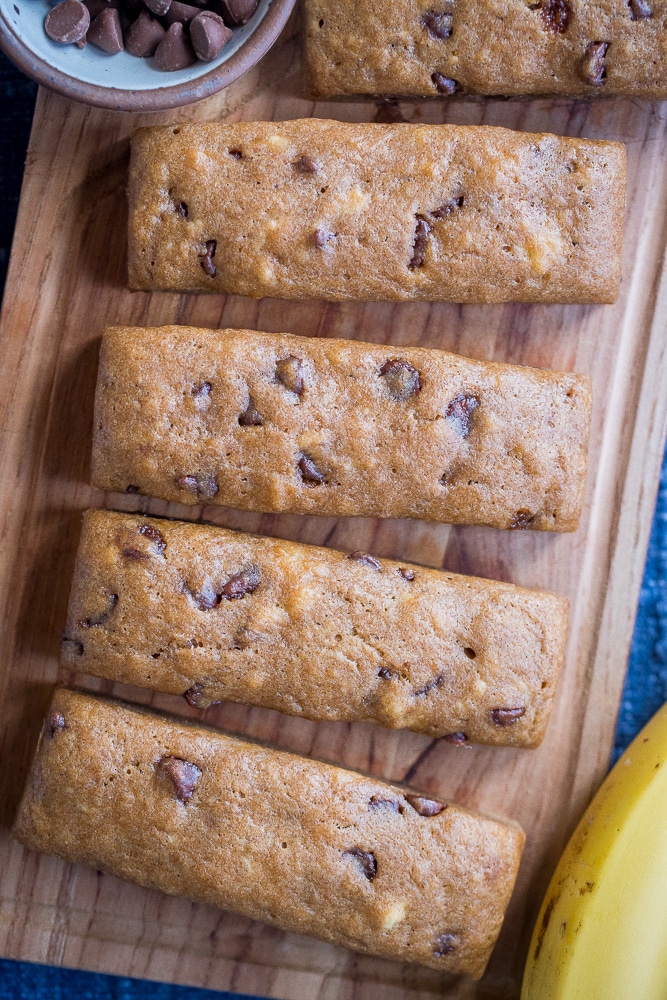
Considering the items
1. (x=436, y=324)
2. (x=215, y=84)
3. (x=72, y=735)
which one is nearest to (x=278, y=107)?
(x=215, y=84)

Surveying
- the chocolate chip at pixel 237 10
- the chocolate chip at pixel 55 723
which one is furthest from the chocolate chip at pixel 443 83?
the chocolate chip at pixel 55 723

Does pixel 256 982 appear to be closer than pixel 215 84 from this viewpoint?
No

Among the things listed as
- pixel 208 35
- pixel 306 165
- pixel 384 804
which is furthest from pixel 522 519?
pixel 208 35

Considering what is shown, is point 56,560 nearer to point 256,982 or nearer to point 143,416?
point 143,416

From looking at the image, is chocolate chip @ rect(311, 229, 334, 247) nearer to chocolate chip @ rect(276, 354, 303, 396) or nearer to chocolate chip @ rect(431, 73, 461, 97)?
chocolate chip @ rect(276, 354, 303, 396)

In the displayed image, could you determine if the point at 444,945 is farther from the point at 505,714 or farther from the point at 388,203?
the point at 388,203

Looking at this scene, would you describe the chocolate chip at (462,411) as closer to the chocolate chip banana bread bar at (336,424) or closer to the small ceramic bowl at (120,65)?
the chocolate chip banana bread bar at (336,424)
